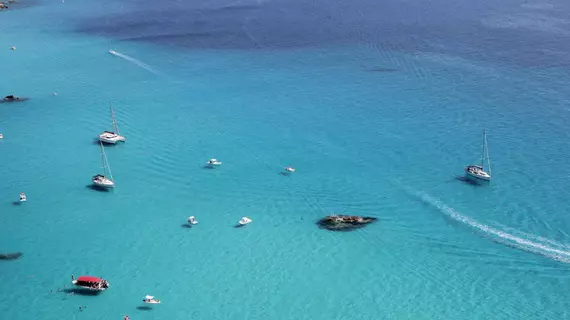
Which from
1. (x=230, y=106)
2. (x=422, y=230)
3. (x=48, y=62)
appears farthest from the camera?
(x=48, y=62)

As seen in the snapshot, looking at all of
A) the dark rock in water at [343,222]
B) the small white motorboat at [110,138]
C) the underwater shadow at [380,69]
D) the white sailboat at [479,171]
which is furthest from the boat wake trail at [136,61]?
the white sailboat at [479,171]

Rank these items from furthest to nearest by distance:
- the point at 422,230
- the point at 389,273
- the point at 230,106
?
the point at 230,106
the point at 422,230
the point at 389,273

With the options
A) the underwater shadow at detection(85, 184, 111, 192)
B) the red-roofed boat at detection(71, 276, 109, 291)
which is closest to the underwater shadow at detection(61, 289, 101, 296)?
the red-roofed boat at detection(71, 276, 109, 291)

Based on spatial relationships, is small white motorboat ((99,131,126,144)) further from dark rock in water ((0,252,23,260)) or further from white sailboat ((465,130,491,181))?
white sailboat ((465,130,491,181))

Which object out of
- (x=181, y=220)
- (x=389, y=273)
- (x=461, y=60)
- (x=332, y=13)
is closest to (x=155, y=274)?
(x=181, y=220)

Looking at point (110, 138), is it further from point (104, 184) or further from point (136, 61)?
point (136, 61)

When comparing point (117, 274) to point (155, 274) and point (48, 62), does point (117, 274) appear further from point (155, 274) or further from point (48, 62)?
point (48, 62)
